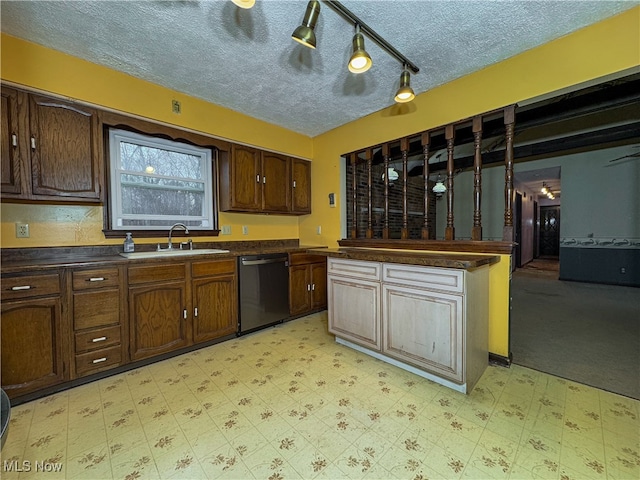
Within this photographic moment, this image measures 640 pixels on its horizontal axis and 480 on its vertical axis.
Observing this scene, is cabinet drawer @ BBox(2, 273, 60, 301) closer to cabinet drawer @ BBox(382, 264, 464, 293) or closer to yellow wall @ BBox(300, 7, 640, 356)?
cabinet drawer @ BBox(382, 264, 464, 293)

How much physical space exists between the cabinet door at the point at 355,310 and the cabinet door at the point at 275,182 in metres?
1.44

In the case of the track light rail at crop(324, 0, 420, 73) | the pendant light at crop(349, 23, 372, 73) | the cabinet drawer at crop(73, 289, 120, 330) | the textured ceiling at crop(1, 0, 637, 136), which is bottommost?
the cabinet drawer at crop(73, 289, 120, 330)

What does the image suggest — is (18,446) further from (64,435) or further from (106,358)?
(106,358)

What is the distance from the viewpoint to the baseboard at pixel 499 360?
7.50ft

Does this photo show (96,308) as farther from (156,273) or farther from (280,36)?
(280,36)

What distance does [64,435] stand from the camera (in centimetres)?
156

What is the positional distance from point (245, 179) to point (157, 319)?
1.85 meters

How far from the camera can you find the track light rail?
5.28 feet

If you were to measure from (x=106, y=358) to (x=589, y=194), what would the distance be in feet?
28.2

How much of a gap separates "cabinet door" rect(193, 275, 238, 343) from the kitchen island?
118cm

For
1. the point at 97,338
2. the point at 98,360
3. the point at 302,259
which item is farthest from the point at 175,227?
the point at 302,259

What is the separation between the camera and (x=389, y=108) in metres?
3.09

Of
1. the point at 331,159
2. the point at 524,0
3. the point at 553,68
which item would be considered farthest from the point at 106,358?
the point at 553,68

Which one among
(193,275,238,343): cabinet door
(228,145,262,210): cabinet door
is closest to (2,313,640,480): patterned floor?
(193,275,238,343): cabinet door
